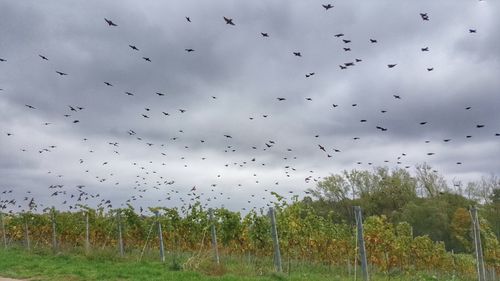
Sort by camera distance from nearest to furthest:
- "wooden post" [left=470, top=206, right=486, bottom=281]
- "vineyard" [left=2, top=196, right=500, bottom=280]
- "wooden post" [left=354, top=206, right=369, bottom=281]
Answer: "wooden post" [left=354, top=206, right=369, bottom=281], "wooden post" [left=470, top=206, right=486, bottom=281], "vineyard" [left=2, top=196, right=500, bottom=280]

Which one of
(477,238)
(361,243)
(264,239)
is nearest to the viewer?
(361,243)

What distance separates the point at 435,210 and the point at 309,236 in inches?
1415

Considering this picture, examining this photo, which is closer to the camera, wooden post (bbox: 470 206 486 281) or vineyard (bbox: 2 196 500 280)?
wooden post (bbox: 470 206 486 281)

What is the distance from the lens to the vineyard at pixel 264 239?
19.2 metres

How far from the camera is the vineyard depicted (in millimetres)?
19250

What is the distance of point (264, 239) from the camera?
761 inches

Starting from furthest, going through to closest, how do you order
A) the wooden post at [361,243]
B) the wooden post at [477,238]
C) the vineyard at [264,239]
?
the vineyard at [264,239] → the wooden post at [477,238] → the wooden post at [361,243]

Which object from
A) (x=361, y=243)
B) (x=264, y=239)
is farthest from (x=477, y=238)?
(x=264, y=239)

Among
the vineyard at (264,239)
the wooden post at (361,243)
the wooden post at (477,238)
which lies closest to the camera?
the wooden post at (361,243)

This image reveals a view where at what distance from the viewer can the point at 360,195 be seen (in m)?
62.4

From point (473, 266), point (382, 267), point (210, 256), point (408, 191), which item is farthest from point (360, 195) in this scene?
point (210, 256)

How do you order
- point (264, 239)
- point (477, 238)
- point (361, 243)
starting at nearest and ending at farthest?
point (361, 243) → point (477, 238) → point (264, 239)

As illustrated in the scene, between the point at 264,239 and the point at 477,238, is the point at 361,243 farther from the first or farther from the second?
the point at 264,239

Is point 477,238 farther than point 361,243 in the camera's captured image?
Yes
